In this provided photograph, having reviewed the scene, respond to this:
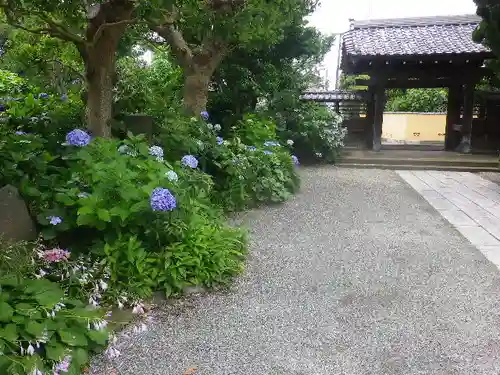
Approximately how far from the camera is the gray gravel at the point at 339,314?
7.67 ft

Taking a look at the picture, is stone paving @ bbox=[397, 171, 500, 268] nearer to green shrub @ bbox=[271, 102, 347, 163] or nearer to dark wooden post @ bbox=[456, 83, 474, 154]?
green shrub @ bbox=[271, 102, 347, 163]

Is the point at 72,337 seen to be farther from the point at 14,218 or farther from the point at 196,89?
the point at 196,89

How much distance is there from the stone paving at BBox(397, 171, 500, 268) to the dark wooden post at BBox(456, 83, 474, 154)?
93.1 inches

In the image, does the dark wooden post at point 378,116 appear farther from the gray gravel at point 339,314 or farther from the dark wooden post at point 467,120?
the gray gravel at point 339,314

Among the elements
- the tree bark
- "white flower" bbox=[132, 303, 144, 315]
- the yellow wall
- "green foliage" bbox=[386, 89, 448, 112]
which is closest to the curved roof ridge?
the yellow wall

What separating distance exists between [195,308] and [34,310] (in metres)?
1.08

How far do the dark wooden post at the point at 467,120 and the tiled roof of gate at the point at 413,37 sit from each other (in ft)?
3.67

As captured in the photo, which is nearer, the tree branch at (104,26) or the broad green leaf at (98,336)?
the broad green leaf at (98,336)

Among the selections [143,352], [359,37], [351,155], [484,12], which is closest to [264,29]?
[143,352]

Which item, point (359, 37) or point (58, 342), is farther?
point (359, 37)

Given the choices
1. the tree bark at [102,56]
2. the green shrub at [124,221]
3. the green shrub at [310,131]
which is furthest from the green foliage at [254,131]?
the green shrub at [124,221]

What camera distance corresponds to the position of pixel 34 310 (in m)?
2.11

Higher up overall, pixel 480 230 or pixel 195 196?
pixel 195 196

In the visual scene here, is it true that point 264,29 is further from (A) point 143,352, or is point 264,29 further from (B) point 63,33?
(A) point 143,352
